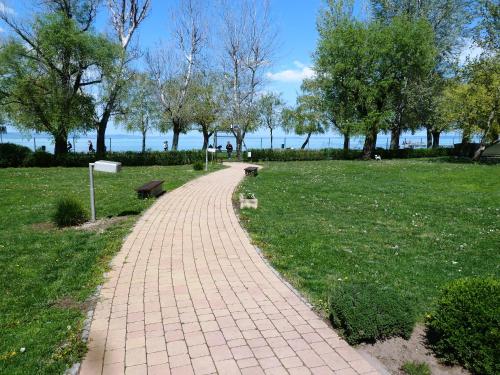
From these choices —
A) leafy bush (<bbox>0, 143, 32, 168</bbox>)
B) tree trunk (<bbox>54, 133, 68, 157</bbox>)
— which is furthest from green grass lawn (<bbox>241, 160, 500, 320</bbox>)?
leafy bush (<bbox>0, 143, 32, 168</bbox>)

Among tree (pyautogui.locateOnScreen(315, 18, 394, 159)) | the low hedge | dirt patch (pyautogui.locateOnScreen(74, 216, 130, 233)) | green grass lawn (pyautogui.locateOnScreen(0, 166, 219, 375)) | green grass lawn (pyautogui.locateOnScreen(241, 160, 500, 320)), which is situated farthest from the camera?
the low hedge

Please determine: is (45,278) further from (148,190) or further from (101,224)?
(148,190)

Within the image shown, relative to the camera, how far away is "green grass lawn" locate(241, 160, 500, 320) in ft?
20.6

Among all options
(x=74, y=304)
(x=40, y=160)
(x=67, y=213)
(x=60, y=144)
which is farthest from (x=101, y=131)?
(x=74, y=304)

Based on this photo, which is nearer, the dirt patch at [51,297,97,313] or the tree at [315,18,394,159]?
the dirt patch at [51,297,97,313]

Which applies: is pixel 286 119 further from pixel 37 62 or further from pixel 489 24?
pixel 37 62

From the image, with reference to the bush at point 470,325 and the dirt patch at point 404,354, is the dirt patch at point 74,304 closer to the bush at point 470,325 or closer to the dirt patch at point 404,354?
the dirt patch at point 404,354

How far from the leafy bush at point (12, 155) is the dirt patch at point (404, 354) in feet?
88.7

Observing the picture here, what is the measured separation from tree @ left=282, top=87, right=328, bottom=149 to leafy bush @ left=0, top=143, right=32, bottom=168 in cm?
2468

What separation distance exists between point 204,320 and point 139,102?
3076 centimetres

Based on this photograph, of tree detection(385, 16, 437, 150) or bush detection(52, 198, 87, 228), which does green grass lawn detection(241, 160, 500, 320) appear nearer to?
bush detection(52, 198, 87, 228)

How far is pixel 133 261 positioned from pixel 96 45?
24.5 m

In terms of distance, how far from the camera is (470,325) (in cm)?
381

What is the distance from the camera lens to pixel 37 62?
2661 centimetres
